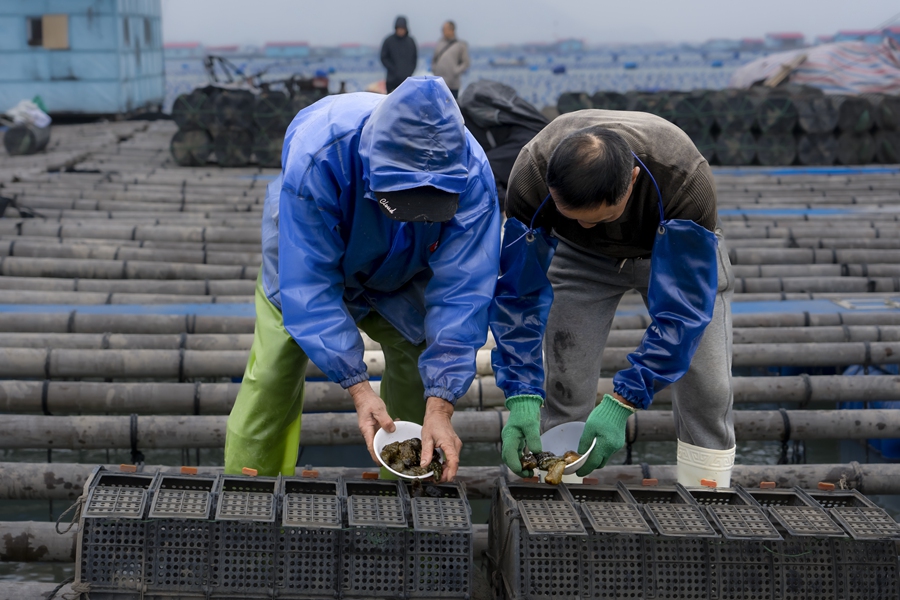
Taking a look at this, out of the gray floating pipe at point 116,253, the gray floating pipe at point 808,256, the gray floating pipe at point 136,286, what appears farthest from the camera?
the gray floating pipe at point 808,256

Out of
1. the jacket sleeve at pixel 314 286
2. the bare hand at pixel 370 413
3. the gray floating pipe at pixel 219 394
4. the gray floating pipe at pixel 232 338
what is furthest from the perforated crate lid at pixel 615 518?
the gray floating pipe at pixel 232 338

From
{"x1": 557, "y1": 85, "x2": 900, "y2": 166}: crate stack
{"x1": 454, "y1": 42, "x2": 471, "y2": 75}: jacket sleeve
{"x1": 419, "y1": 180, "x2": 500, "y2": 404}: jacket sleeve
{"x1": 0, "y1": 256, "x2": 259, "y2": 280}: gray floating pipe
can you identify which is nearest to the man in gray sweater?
{"x1": 419, "y1": 180, "x2": 500, "y2": 404}: jacket sleeve

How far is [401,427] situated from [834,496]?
1296 mm

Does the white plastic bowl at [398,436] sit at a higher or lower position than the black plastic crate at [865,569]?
higher

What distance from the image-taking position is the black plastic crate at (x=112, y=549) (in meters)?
2.19

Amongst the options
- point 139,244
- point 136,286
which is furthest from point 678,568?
point 139,244

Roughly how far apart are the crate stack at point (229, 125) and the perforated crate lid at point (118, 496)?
28.1ft

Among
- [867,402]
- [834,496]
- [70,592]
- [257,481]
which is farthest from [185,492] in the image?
[867,402]

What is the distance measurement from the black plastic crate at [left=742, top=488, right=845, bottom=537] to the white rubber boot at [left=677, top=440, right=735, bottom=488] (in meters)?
0.24

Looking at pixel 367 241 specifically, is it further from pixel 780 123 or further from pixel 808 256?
pixel 780 123

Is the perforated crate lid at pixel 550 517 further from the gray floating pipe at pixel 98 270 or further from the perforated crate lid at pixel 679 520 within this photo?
the gray floating pipe at pixel 98 270

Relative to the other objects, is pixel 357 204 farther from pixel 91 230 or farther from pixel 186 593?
pixel 91 230

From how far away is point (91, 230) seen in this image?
6.67 metres

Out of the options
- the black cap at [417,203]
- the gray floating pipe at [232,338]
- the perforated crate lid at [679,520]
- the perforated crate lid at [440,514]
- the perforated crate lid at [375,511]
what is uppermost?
the black cap at [417,203]
